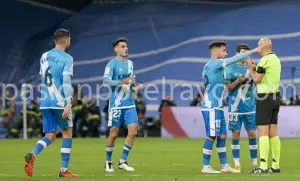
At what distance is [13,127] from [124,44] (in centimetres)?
1970

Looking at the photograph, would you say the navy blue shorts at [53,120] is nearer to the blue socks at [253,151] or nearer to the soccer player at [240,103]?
the soccer player at [240,103]

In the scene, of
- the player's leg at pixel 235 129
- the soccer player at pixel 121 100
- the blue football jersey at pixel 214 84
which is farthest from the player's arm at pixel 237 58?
the soccer player at pixel 121 100

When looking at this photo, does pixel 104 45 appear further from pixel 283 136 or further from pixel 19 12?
pixel 283 136

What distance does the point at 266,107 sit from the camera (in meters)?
15.9

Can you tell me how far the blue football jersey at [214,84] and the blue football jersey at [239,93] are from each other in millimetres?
1249

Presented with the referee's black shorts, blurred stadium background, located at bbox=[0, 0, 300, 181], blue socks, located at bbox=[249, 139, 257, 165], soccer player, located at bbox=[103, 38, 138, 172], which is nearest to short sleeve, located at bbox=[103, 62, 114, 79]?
soccer player, located at bbox=[103, 38, 138, 172]

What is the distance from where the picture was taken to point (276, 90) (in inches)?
628

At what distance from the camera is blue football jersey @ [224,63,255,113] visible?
17219 millimetres

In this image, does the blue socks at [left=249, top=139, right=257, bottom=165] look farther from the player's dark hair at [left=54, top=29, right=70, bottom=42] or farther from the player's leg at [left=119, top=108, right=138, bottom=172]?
the player's dark hair at [left=54, top=29, right=70, bottom=42]

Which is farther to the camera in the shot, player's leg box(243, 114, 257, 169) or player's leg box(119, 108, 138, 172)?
player's leg box(243, 114, 257, 169)

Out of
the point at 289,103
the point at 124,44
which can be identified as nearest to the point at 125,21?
the point at 289,103

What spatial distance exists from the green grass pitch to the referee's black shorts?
98cm

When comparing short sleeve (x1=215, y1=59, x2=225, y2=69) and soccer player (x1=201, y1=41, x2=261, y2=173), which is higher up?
short sleeve (x1=215, y1=59, x2=225, y2=69)

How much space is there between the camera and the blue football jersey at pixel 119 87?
16984mm
